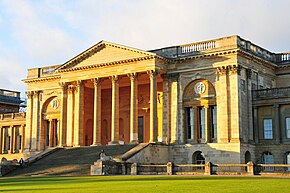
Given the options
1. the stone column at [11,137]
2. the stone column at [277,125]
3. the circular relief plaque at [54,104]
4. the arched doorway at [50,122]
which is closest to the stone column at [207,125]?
the stone column at [277,125]

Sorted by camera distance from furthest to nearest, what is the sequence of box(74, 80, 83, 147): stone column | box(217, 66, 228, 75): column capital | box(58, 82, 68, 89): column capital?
box(58, 82, 68, 89): column capital → box(74, 80, 83, 147): stone column → box(217, 66, 228, 75): column capital

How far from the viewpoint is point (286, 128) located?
51.9 metres

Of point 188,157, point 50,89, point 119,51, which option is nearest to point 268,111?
point 188,157

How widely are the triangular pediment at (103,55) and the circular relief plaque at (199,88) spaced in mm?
6120

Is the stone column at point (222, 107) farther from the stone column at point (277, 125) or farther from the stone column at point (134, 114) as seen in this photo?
the stone column at point (134, 114)

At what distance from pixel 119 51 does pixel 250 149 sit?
704 inches

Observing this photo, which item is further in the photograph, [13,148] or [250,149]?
[13,148]

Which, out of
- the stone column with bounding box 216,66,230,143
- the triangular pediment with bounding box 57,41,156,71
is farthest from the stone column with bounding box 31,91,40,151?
the stone column with bounding box 216,66,230,143

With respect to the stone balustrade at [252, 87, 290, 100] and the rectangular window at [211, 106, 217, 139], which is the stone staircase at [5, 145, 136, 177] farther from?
the stone balustrade at [252, 87, 290, 100]

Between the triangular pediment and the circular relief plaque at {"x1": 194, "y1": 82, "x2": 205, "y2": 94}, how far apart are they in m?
6.12

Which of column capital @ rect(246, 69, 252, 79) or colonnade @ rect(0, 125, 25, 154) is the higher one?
column capital @ rect(246, 69, 252, 79)

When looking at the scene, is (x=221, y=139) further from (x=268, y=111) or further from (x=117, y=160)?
(x=117, y=160)

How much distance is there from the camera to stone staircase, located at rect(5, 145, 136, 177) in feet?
153

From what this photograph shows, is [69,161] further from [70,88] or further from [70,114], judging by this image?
[70,88]
